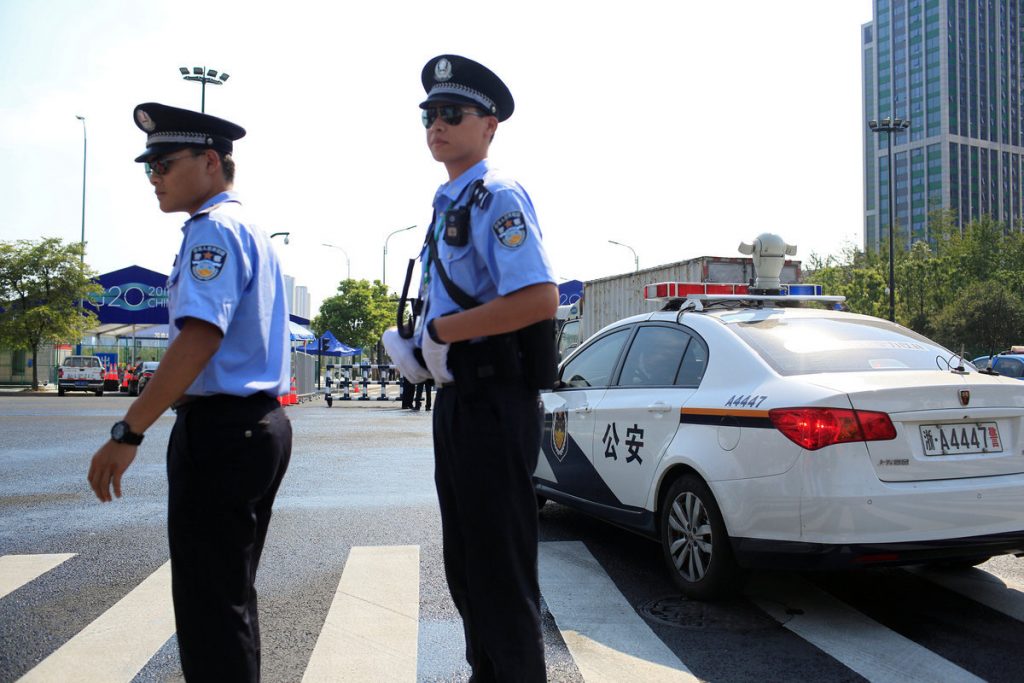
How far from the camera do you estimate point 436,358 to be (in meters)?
2.23

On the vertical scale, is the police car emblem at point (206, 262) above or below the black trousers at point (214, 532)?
above

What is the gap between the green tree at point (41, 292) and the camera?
35562 mm

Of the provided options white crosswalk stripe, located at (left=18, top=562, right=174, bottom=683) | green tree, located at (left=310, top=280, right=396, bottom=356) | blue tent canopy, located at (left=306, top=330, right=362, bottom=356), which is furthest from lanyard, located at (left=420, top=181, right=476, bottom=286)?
green tree, located at (left=310, top=280, right=396, bottom=356)

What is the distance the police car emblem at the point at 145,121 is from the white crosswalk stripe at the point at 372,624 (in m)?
2.09

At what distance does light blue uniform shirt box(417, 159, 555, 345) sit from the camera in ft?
7.07

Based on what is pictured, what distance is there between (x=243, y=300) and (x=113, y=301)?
123 feet

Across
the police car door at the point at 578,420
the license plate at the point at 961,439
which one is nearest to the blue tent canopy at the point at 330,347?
the police car door at the point at 578,420

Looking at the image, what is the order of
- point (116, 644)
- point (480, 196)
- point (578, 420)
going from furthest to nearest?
point (578, 420)
point (116, 644)
point (480, 196)

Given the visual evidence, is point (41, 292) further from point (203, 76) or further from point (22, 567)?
point (22, 567)

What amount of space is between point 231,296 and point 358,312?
69.7m

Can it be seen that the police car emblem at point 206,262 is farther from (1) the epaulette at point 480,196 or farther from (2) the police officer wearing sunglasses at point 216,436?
(1) the epaulette at point 480,196

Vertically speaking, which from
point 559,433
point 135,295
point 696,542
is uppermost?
point 135,295

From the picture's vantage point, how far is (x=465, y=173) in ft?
7.94

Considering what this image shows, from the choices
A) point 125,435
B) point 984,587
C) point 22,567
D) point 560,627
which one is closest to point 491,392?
point 125,435
